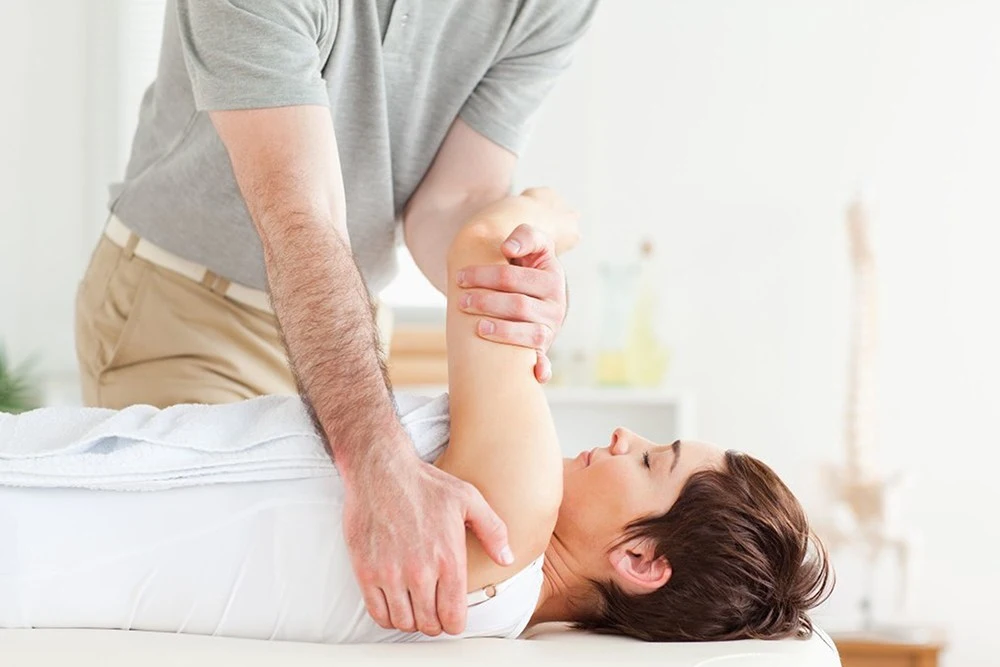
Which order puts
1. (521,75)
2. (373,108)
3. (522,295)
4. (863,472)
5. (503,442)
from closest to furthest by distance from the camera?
(503,442) → (522,295) → (373,108) → (521,75) → (863,472)

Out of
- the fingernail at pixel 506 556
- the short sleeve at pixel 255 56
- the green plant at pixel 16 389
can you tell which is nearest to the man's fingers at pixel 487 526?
the fingernail at pixel 506 556

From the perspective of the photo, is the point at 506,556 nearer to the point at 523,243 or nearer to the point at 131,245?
the point at 523,243

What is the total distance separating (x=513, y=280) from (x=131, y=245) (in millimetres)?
838

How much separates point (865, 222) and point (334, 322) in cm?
231

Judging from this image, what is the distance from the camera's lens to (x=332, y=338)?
3.95ft

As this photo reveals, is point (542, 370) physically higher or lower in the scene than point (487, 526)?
higher

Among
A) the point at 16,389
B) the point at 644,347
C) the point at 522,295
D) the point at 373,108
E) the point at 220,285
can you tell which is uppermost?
the point at 373,108

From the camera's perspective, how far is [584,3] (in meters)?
1.74

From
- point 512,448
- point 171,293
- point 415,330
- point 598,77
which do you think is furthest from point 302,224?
point 598,77

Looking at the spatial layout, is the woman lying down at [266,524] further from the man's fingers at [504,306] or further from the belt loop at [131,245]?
the belt loop at [131,245]

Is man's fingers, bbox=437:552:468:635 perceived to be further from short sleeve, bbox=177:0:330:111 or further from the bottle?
the bottle

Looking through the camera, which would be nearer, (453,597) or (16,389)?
(453,597)

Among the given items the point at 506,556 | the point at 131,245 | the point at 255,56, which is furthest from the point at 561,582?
the point at 131,245

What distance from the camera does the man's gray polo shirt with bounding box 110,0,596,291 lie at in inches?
64.3
